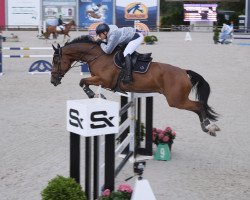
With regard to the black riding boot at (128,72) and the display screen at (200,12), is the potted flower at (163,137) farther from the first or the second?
the display screen at (200,12)

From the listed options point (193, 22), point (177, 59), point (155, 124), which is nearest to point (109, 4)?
point (193, 22)

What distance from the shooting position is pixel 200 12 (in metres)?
52.0

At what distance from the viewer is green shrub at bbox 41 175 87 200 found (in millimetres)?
4777

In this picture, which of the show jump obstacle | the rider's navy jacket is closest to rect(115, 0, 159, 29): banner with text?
the rider's navy jacket

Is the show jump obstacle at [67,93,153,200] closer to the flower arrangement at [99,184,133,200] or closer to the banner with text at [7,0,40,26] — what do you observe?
the flower arrangement at [99,184,133,200]

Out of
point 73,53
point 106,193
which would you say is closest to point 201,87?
point 73,53

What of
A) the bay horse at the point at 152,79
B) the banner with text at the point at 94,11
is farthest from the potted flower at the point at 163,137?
the banner with text at the point at 94,11

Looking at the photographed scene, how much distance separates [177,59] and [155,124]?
501 inches

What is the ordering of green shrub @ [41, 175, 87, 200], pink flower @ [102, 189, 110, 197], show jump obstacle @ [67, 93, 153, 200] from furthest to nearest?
pink flower @ [102, 189, 110, 197]
show jump obstacle @ [67, 93, 153, 200]
green shrub @ [41, 175, 87, 200]

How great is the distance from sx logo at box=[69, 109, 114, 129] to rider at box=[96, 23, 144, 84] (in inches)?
118

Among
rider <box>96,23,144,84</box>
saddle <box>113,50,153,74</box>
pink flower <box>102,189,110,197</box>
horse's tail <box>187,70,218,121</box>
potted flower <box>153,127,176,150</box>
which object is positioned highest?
rider <box>96,23,144,84</box>

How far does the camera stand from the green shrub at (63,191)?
4.78 metres

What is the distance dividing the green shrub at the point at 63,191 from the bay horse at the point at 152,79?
3.35 m

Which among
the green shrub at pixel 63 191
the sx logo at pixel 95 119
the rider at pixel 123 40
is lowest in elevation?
the green shrub at pixel 63 191
